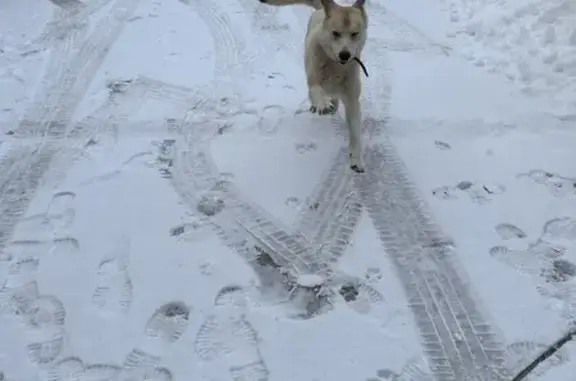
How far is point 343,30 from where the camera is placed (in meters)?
3.71

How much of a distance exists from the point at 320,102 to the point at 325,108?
19 cm

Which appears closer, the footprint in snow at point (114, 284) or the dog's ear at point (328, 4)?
the footprint in snow at point (114, 284)

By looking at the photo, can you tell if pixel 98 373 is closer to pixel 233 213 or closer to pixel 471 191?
pixel 233 213

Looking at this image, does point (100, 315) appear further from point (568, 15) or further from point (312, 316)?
point (568, 15)

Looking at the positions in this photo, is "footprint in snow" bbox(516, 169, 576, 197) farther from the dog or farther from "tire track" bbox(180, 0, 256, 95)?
"tire track" bbox(180, 0, 256, 95)

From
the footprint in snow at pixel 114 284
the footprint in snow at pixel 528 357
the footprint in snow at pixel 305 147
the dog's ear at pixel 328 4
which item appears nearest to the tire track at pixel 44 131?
the footprint in snow at pixel 114 284

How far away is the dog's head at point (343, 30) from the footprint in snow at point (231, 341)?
1453 mm

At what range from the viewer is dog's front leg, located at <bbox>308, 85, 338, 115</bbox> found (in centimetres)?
406

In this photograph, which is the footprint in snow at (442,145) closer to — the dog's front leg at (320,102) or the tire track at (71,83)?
the dog's front leg at (320,102)

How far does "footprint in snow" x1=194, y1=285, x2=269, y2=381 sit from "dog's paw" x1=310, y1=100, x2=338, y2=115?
159 cm

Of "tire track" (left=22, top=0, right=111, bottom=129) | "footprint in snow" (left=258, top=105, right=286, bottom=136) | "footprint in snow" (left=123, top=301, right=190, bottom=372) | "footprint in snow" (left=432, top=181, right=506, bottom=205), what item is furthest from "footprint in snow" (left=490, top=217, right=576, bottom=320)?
"tire track" (left=22, top=0, right=111, bottom=129)

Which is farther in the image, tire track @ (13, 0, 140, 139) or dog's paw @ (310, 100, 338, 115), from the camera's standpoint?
tire track @ (13, 0, 140, 139)

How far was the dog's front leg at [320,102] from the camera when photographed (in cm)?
406

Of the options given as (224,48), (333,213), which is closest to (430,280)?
(333,213)
